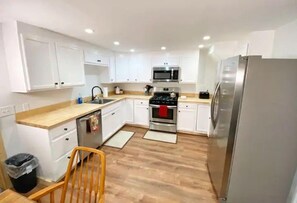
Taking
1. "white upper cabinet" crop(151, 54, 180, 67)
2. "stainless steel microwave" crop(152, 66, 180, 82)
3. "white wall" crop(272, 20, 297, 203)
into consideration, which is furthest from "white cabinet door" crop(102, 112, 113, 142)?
"white wall" crop(272, 20, 297, 203)

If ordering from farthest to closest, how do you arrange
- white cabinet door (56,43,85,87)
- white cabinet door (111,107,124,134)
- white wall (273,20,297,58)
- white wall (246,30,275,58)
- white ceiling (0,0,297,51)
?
white cabinet door (111,107,124,134) < white cabinet door (56,43,85,87) < white wall (246,30,275,58) < white wall (273,20,297,58) < white ceiling (0,0,297,51)

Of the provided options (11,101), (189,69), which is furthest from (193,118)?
(11,101)

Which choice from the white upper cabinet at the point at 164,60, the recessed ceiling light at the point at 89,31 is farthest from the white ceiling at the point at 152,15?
the white upper cabinet at the point at 164,60

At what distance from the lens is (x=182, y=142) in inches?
127

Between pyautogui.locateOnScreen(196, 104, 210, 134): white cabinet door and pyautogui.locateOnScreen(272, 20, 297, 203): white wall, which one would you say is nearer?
pyautogui.locateOnScreen(272, 20, 297, 203): white wall

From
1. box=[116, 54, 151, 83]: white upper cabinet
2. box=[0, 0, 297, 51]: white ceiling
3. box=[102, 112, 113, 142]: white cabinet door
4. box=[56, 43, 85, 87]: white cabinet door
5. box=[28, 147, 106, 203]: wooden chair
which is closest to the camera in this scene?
box=[28, 147, 106, 203]: wooden chair

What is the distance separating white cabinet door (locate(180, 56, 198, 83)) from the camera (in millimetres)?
3551

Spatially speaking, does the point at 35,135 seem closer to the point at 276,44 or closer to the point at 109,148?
the point at 109,148

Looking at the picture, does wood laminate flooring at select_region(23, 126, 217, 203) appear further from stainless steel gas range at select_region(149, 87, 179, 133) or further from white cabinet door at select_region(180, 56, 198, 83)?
white cabinet door at select_region(180, 56, 198, 83)

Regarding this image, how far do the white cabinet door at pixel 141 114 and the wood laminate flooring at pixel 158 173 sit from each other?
761mm

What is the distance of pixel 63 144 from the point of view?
203cm

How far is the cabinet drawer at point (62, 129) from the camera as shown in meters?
1.85

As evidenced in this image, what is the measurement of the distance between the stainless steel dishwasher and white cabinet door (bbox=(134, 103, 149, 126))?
1.29 meters

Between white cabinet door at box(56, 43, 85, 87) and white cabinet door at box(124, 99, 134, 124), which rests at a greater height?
white cabinet door at box(56, 43, 85, 87)
